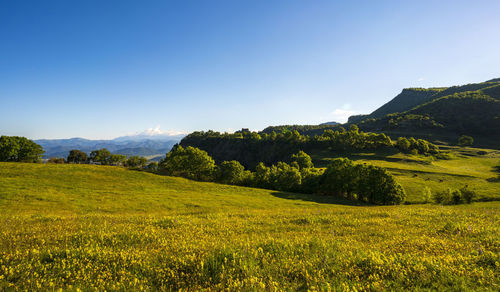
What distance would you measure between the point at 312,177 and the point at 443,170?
73.5 meters

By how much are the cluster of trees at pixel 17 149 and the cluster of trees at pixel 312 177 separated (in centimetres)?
5303

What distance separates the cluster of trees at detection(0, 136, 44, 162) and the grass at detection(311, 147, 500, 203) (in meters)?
148

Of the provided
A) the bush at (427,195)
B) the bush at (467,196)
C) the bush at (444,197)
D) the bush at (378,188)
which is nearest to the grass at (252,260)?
the bush at (378,188)

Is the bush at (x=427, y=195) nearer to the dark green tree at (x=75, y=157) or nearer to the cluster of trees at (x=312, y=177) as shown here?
the cluster of trees at (x=312, y=177)

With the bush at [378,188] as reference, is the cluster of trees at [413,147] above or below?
above

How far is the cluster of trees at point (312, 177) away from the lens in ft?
196

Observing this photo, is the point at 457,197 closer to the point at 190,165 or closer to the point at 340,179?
the point at 340,179

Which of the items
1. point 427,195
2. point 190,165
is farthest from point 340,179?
point 190,165

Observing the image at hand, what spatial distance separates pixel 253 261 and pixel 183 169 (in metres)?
84.3

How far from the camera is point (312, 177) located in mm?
79062

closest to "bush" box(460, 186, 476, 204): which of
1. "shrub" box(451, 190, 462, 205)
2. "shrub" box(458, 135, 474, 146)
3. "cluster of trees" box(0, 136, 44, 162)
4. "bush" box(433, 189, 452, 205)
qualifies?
"shrub" box(451, 190, 462, 205)

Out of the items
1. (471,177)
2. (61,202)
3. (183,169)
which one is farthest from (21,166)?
(471,177)

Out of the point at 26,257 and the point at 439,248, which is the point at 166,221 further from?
the point at 439,248

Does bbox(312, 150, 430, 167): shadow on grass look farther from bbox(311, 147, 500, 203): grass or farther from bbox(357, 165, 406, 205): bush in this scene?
bbox(357, 165, 406, 205): bush
